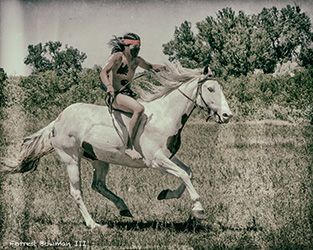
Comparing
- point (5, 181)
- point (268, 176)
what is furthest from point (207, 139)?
point (5, 181)

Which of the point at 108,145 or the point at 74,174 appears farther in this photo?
the point at 74,174

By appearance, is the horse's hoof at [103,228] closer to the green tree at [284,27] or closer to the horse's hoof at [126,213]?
the horse's hoof at [126,213]

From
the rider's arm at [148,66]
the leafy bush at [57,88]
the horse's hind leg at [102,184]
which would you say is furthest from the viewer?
the leafy bush at [57,88]

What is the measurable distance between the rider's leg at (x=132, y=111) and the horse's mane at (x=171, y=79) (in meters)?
0.42

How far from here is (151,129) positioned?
671 centimetres

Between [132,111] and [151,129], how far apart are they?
14.5 inches

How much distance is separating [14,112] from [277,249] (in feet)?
55.1

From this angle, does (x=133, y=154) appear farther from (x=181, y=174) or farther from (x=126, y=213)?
(x=126, y=213)

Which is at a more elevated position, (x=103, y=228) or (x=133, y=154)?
(x=133, y=154)

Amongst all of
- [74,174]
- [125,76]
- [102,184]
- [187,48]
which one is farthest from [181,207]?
[187,48]

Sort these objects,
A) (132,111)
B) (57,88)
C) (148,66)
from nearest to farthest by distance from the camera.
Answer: (132,111)
(148,66)
(57,88)

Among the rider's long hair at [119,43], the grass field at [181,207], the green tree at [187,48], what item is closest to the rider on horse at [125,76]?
→ the rider's long hair at [119,43]

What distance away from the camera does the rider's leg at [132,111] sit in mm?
6668

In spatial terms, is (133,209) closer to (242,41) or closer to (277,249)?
(277,249)
